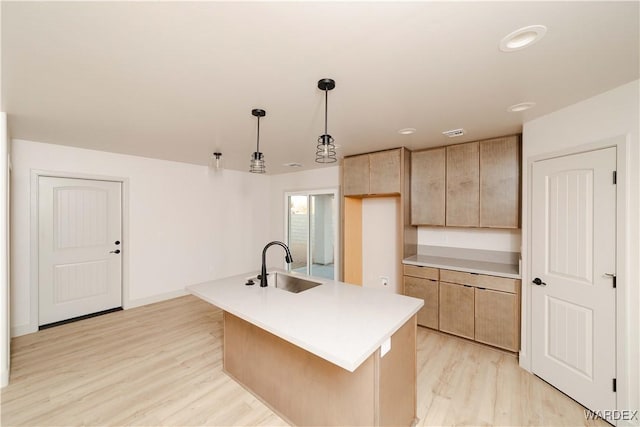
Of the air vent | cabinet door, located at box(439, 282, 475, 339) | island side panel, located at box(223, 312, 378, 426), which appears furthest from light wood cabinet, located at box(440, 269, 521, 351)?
island side panel, located at box(223, 312, 378, 426)

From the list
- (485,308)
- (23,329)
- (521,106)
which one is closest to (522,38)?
(521,106)

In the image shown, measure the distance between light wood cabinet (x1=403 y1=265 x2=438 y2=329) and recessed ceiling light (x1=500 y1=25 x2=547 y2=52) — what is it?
2460 millimetres

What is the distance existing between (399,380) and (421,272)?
6.15 ft

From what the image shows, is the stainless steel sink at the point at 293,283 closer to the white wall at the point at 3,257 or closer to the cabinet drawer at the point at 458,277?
the cabinet drawer at the point at 458,277

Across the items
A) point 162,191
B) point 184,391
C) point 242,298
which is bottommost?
point 184,391

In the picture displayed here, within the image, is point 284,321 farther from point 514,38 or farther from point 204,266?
point 204,266

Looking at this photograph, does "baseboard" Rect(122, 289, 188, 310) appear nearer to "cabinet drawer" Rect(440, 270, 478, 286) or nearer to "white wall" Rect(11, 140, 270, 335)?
"white wall" Rect(11, 140, 270, 335)

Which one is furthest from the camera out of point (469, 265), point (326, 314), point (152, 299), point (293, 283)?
point (152, 299)

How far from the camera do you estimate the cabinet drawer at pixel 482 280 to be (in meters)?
2.74

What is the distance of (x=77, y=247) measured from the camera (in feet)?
12.0

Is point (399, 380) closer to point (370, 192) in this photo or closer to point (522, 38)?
point (522, 38)

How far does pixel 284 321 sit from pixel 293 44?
5.11 feet

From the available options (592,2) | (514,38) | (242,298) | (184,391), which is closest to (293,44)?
(514,38)

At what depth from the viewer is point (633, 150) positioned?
1.79 m
